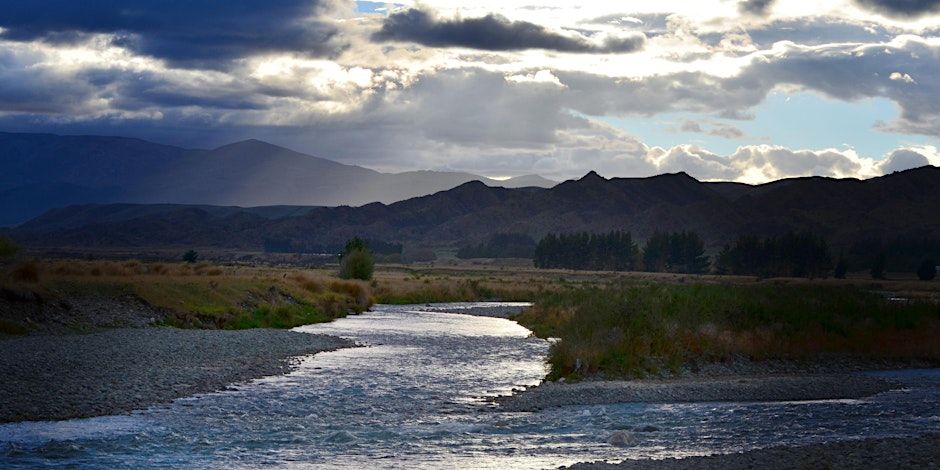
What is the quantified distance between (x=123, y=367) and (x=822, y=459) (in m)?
23.3

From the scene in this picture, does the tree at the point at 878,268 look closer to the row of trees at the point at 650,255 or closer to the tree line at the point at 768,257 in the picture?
the tree line at the point at 768,257

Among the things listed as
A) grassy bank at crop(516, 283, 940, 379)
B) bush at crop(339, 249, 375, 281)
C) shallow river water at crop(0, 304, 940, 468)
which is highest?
bush at crop(339, 249, 375, 281)

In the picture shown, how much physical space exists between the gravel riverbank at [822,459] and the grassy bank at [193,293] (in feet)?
97.8

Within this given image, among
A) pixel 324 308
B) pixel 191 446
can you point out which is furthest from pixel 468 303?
pixel 191 446

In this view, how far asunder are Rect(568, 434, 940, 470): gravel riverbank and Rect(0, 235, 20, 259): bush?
183ft

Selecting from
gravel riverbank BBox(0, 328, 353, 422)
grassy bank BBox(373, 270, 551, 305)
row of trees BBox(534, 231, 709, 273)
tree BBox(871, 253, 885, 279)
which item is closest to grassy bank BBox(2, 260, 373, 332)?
gravel riverbank BBox(0, 328, 353, 422)

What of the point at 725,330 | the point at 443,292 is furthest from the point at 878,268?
the point at 725,330

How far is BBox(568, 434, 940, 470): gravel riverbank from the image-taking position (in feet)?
65.2

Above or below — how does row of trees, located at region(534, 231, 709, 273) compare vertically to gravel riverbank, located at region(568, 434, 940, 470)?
above

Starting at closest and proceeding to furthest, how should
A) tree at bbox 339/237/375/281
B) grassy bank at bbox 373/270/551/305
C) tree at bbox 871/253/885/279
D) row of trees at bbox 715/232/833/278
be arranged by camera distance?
grassy bank at bbox 373/270/551/305, tree at bbox 339/237/375/281, tree at bbox 871/253/885/279, row of trees at bbox 715/232/833/278

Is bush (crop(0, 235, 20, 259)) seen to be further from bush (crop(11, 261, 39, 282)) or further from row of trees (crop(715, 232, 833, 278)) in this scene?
row of trees (crop(715, 232, 833, 278))

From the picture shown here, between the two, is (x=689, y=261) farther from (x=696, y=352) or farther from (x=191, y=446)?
(x=191, y=446)

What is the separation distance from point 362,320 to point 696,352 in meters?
34.9

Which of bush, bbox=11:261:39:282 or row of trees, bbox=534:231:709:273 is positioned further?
row of trees, bbox=534:231:709:273
